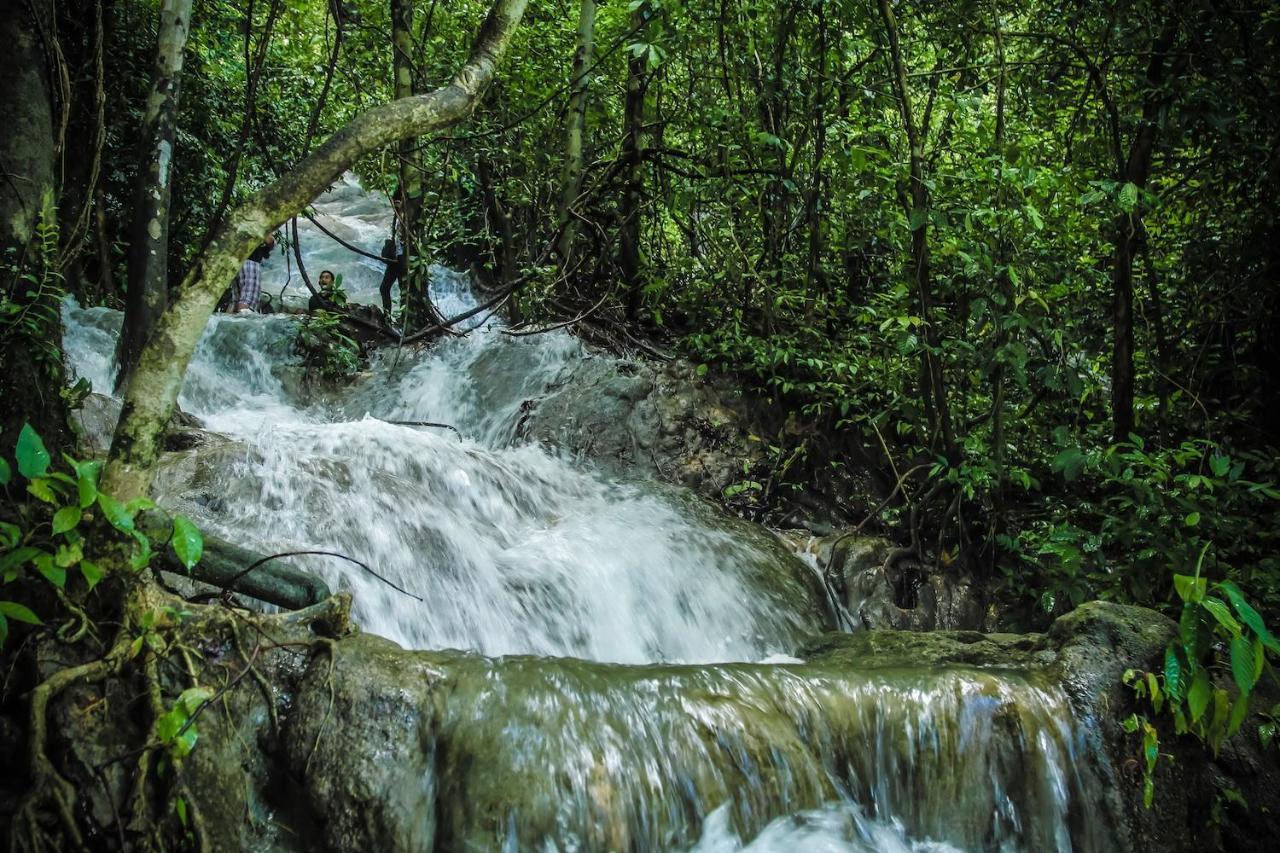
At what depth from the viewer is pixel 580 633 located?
507 centimetres

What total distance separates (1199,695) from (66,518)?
3.84 metres

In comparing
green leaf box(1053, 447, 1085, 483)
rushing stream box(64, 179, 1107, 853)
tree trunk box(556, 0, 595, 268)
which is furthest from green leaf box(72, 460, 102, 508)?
tree trunk box(556, 0, 595, 268)

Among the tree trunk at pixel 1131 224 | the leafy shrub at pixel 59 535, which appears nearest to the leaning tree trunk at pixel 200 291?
the leafy shrub at pixel 59 535

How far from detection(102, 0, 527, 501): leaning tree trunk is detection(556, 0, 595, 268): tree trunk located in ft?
16.2

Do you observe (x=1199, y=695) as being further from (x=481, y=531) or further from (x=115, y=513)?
(x=481, y=531)

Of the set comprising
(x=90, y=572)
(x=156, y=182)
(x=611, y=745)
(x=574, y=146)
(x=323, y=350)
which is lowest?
(x=611, y=745)

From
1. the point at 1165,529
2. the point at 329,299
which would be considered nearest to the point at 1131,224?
the point at 1165,529

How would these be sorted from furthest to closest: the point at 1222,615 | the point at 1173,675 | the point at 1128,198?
the point at 1128,198, the point at 1173,675, the point at 1222,615

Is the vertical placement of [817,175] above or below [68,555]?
above

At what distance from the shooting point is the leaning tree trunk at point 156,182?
466 centimetres

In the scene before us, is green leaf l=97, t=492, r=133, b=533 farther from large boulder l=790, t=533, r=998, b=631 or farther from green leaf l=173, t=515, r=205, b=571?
large boulder l=790, t=533, r=998, b=631

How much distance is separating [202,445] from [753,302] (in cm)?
465

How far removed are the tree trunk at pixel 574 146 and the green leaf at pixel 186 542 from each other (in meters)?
5.90

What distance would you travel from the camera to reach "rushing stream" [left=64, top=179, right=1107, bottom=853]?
2.95 metres
